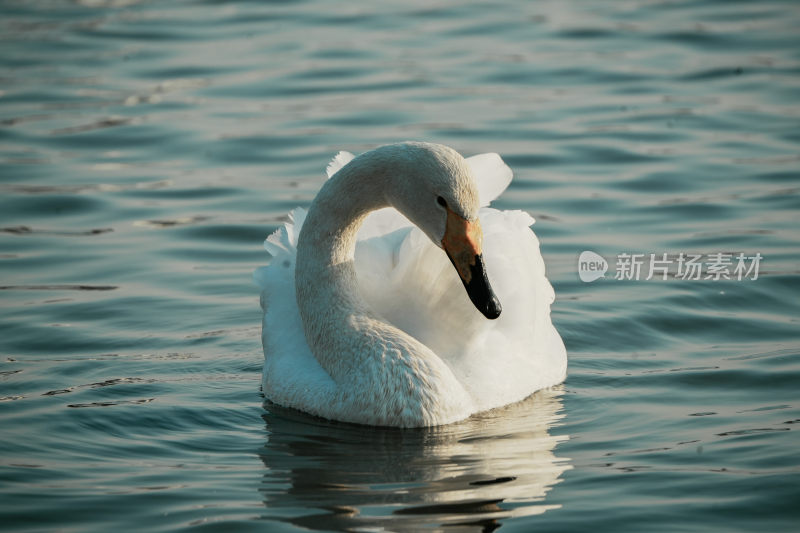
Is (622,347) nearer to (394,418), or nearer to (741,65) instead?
(394,418)

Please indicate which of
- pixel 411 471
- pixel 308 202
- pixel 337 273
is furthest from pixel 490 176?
pixel 308 202

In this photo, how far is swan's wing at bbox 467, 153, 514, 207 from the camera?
823 centimetres

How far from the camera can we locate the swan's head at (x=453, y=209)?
6.91 meters

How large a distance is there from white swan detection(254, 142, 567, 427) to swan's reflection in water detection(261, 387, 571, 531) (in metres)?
0.15

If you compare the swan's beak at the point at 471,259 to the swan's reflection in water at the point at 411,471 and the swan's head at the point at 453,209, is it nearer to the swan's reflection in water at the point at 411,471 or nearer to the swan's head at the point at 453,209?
the swan's head at the point at 453,209

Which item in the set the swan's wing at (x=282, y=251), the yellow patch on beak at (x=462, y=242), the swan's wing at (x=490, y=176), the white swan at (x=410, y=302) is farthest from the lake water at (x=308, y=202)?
the swan's wing at (x=490, y=176)

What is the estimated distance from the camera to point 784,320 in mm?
9211

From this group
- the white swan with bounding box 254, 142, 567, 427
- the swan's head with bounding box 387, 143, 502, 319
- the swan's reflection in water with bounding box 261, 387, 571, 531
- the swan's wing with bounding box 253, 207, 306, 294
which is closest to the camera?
the swan's reflection in water with bounding box 261, 387, 571, 531

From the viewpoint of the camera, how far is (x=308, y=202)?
40.2ft

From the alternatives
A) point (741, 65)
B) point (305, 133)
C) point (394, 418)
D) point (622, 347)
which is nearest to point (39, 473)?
point (394, 418)

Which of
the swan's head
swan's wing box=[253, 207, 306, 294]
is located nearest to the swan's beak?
the swan's head

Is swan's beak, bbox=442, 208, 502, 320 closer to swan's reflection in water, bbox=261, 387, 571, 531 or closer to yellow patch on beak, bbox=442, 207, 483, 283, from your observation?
yellow patch on beak, bbox=442, 207, 483, 283

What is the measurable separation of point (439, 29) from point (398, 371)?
12543mm

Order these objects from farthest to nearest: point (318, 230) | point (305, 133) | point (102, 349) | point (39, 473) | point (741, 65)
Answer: point (741, 65) → point (305, 133) → point (102, 349) → point (318, 230) → point (39, 473)
